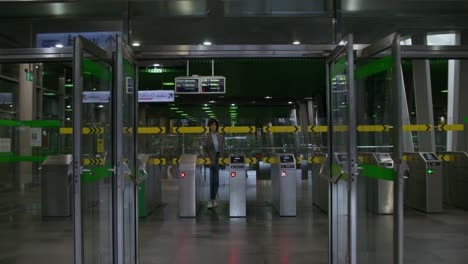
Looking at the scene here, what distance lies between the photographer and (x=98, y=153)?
4234mm

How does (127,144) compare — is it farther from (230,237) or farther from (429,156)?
(429,156)

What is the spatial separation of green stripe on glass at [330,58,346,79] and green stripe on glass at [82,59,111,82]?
2122mm

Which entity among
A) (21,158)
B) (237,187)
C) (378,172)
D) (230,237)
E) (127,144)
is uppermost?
(127,144)

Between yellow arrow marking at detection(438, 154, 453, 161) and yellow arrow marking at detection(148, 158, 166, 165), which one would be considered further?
yellow arrow marking at detection(438, 154, 453, 161)

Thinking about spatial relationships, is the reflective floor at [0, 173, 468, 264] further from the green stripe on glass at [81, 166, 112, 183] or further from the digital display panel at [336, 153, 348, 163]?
the green stripe on glass at [81, 166, 112, 183]

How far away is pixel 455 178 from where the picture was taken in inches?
357

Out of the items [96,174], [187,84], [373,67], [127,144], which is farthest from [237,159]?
[96,174]

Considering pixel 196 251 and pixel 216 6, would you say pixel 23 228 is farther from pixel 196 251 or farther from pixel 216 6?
pixel 216 6

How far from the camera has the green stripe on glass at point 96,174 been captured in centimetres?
363

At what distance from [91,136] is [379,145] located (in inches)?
142

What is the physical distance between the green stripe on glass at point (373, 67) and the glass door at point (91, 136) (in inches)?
92.6

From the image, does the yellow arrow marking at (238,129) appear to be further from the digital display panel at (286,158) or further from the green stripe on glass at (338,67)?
the green stripe on glass at (338,67)

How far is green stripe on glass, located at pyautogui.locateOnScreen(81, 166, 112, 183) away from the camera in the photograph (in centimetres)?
363

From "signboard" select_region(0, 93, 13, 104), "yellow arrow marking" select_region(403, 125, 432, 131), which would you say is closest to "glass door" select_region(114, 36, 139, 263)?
"yellow arrow marking" select_region(403, 125, 432, 131)
